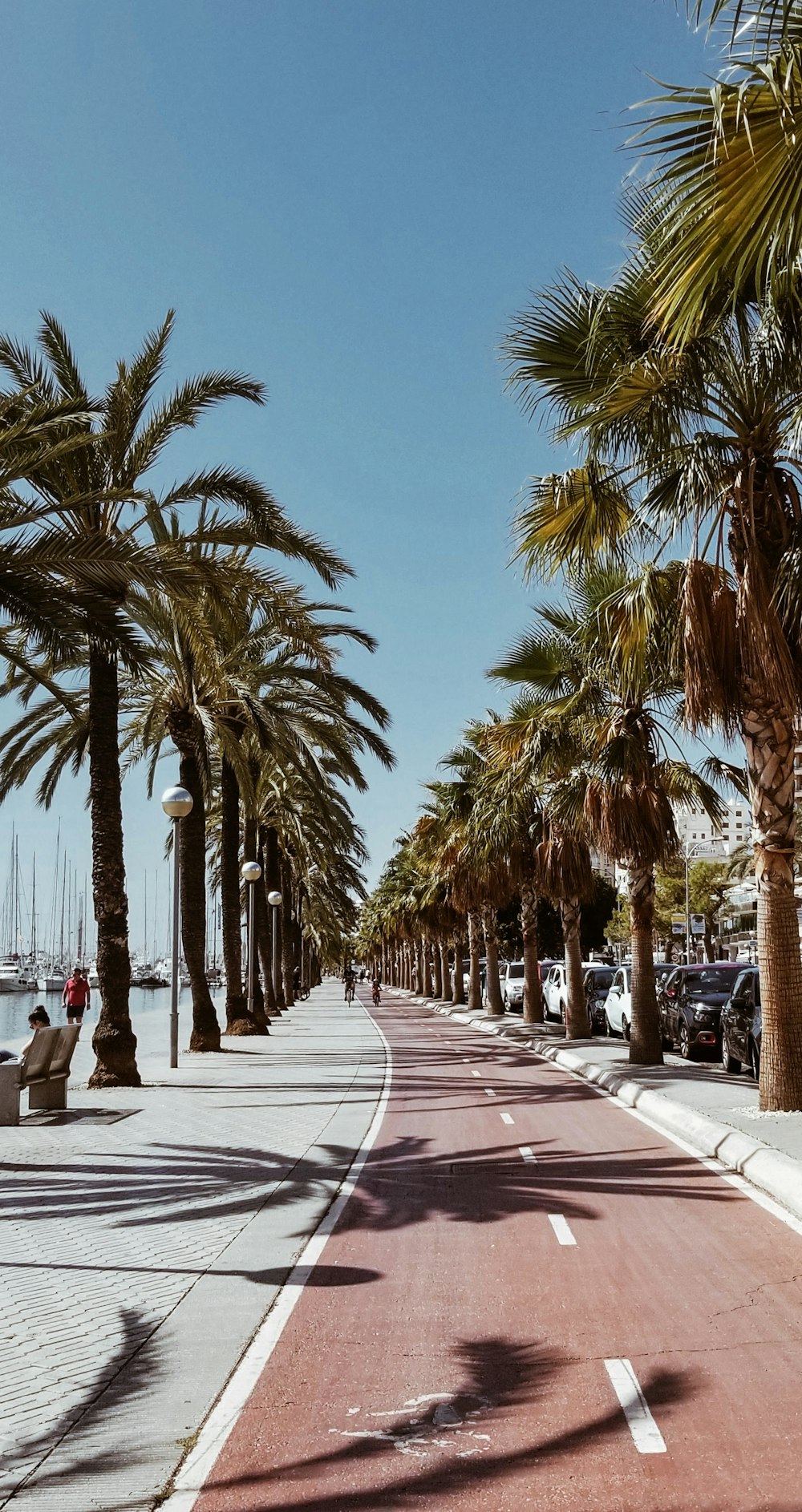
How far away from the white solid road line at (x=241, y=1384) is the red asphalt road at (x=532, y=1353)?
2.2 inches

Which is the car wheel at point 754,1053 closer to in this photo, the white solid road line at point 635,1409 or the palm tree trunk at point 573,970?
the palm tree trunk at point 573,970

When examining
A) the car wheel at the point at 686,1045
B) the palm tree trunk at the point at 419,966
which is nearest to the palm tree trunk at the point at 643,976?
the car wheel at the point at 686,1045

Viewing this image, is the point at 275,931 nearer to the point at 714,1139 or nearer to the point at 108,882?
the point at 108,882

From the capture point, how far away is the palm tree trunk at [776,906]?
555 inches

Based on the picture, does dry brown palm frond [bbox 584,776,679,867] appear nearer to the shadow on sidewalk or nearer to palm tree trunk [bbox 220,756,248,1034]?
palm tree trunk [bbox 220,756,248,1034]

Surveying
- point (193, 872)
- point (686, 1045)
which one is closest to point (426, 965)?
point (193, 872)

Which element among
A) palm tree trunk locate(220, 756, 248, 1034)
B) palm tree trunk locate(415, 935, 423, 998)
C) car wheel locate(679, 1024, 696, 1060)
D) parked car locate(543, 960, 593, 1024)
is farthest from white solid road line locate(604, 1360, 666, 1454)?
palm tree trunk locate(415, 935, 423, 998)

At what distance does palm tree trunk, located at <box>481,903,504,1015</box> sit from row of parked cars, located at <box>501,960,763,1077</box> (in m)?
2.84

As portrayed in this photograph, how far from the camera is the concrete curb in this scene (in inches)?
408

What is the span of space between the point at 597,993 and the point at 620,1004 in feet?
14.8

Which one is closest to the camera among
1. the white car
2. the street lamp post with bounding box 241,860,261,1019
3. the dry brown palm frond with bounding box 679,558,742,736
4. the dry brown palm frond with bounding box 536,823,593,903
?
the dry brown palm frond with bounding box 679,558,742,736

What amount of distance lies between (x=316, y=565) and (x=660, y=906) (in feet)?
286

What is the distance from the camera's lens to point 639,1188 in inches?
436

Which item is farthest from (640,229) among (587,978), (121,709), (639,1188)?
(587,978)
